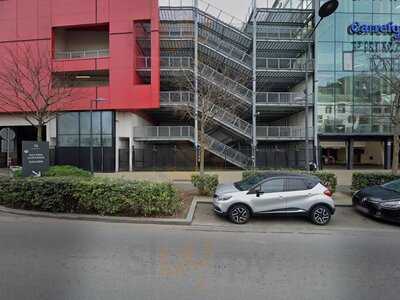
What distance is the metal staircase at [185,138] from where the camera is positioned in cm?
2622

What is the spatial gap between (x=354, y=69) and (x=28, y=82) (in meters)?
27.4

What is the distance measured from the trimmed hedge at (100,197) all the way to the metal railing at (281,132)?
747 inches

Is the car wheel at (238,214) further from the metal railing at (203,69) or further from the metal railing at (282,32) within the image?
the metal railing at (282,32)

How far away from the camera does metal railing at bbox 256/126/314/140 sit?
27.4 m

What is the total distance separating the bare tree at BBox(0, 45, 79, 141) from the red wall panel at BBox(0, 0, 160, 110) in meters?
0.85

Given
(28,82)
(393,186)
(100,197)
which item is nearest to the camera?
(100,197)

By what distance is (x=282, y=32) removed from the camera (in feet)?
98.6

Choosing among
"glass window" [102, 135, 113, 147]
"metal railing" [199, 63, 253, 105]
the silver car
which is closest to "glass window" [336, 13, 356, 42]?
"metal railing" [199, 63, 253, 105]

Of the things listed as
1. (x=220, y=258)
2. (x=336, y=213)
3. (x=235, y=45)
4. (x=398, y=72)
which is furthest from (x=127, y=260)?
(x=235, y=45)

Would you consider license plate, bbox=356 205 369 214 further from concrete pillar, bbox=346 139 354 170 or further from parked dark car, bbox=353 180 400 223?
concrete pillar, bbox=346 139 354 170

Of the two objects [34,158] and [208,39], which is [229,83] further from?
[34,158]

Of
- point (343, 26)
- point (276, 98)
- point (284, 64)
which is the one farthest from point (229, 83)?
point (343, 26)

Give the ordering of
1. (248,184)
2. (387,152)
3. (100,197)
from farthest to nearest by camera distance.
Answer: (387,152), (248,184), (100,197)

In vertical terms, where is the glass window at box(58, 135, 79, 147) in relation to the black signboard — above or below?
above
